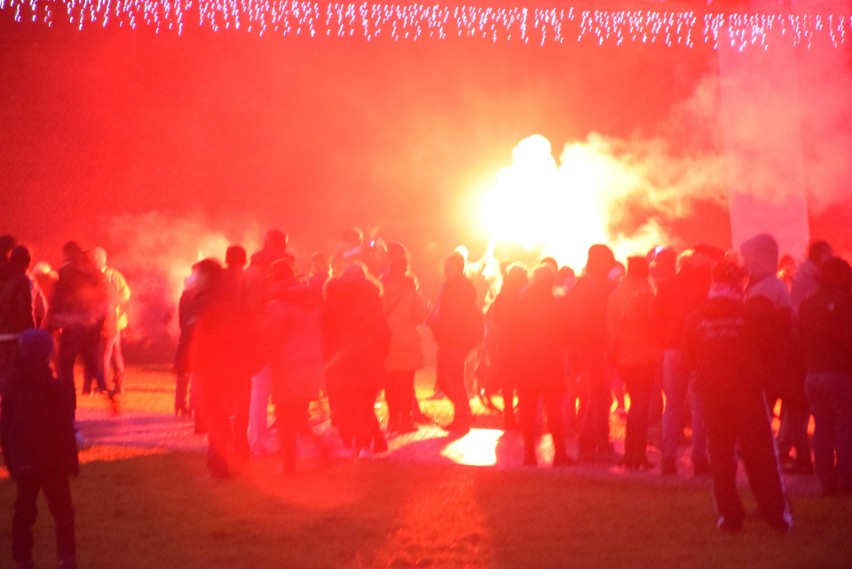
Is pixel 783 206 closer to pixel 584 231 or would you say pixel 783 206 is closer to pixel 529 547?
pixel 584 231

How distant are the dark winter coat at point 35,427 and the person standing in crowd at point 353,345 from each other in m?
4.04

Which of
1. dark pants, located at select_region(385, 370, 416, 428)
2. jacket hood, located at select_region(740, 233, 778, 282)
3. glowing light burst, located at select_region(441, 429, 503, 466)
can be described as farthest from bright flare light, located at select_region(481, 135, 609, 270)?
jacket hood, located at select_region(740, 233, 778, 282)

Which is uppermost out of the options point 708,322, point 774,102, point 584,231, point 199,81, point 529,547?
point 199,81

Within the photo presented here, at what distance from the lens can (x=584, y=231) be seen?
71.9 ft

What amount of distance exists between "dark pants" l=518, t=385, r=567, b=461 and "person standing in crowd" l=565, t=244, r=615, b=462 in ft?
1.40

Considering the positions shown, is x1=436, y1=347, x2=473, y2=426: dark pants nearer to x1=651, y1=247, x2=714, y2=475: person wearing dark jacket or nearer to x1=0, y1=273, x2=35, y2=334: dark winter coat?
x1=651, y1=247, x2=714, y2=475: person wearing dark jacket

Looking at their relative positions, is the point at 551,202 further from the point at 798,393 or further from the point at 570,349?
the point at 798,393

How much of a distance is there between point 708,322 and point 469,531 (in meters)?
2.06

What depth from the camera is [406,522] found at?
8.31 m

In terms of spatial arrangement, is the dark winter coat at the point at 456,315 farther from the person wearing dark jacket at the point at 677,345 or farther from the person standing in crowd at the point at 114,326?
the person standing in crowd at the point at 114,326

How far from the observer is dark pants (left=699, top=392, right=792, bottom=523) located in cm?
792

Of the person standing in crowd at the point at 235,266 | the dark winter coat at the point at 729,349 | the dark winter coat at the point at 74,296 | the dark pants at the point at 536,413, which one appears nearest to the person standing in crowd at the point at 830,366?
the dark winter coat at the point at 729,349

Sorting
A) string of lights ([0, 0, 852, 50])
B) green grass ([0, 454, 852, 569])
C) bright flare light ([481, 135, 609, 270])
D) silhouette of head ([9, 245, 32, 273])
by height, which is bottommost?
Result: green grass ([0, 454, 852, 569])

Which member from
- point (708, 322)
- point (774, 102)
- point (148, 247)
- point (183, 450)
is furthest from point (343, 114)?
point (708, 322)
